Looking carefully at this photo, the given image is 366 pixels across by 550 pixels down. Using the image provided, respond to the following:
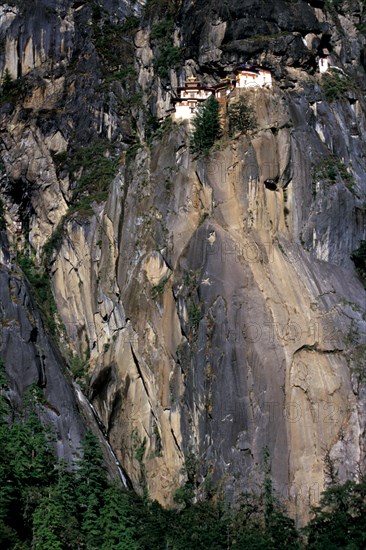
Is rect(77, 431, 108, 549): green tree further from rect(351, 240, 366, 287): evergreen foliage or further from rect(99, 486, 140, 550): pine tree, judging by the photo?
rect(351, 240, 366, 287): evergreen foliage

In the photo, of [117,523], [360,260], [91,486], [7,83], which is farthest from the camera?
[7,83]

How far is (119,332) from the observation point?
58.5m

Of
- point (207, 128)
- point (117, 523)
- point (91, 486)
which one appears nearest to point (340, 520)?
point (117, 523)

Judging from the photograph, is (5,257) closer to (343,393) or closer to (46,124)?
(46,124)

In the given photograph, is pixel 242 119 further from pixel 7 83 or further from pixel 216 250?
pixel 7 83

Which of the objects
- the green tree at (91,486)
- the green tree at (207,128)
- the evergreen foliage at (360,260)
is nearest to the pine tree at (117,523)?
the green tree at (91,486)

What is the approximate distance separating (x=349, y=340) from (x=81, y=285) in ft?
53.0

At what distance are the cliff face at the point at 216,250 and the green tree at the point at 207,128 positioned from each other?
2.44ft

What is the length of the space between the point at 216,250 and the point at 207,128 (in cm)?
684

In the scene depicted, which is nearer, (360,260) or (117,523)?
(117,523)

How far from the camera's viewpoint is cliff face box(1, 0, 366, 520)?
51.8 meters

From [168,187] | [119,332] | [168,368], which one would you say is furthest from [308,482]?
[168,187]

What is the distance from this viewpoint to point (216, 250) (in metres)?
54.8

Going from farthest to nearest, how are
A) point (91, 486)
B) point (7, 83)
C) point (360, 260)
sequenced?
point (7, 83), point (360, 260), point (91, 486)
